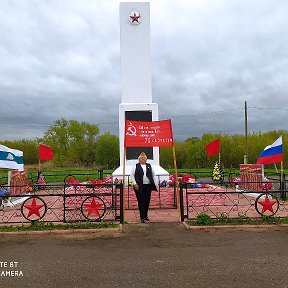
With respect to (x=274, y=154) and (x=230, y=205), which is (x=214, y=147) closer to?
(x=274, y=154)

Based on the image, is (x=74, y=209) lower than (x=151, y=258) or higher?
higher

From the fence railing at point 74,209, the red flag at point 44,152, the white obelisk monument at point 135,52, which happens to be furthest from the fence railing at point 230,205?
the red flag at point 44,152

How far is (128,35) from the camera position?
42.5 feet

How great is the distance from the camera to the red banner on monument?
839 cm

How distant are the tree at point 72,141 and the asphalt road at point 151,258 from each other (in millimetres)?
40067

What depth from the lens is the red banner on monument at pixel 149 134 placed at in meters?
8.39

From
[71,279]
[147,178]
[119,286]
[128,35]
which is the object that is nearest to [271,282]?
[119,286]

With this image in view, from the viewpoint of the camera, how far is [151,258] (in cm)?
514

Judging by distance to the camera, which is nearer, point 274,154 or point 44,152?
point 274,154

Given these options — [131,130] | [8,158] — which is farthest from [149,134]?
[8,158]

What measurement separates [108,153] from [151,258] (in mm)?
37051

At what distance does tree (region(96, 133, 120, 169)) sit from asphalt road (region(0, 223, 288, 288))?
114 feet

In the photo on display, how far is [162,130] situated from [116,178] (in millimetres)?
3598

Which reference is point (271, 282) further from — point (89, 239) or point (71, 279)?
point (89, 239)
